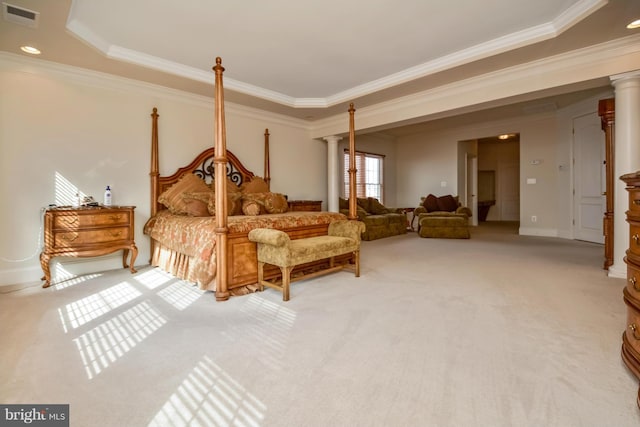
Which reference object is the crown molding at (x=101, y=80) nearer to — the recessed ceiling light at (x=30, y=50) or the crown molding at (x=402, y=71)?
the recessed ceiling light at (x=30, y=50)

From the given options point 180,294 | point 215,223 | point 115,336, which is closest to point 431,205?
point 215,223

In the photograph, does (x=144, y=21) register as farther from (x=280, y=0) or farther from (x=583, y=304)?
(x=583, y=304)

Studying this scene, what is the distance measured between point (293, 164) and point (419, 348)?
16.3 feet

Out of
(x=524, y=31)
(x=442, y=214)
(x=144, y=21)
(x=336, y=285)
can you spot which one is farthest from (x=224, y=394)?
(x=442, y=214)

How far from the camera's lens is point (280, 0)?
2.69 meters

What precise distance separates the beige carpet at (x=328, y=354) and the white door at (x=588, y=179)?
3295 mm

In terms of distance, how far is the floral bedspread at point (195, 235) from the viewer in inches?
115

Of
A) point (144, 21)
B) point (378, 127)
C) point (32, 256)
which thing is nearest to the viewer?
point (144, 21)

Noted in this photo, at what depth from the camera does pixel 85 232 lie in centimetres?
333

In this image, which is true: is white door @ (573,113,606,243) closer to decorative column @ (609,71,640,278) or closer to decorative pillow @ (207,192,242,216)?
decorative column @ (609,71,640,278)

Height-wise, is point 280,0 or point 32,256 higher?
point 280,0

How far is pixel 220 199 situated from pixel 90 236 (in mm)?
1807

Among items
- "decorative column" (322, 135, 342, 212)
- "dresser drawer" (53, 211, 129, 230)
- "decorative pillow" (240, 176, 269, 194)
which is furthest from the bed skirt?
"decorative column" (322, 135, 342, 212)

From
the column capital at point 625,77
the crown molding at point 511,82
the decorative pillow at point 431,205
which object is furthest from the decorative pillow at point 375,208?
the column capital at point 625,77
